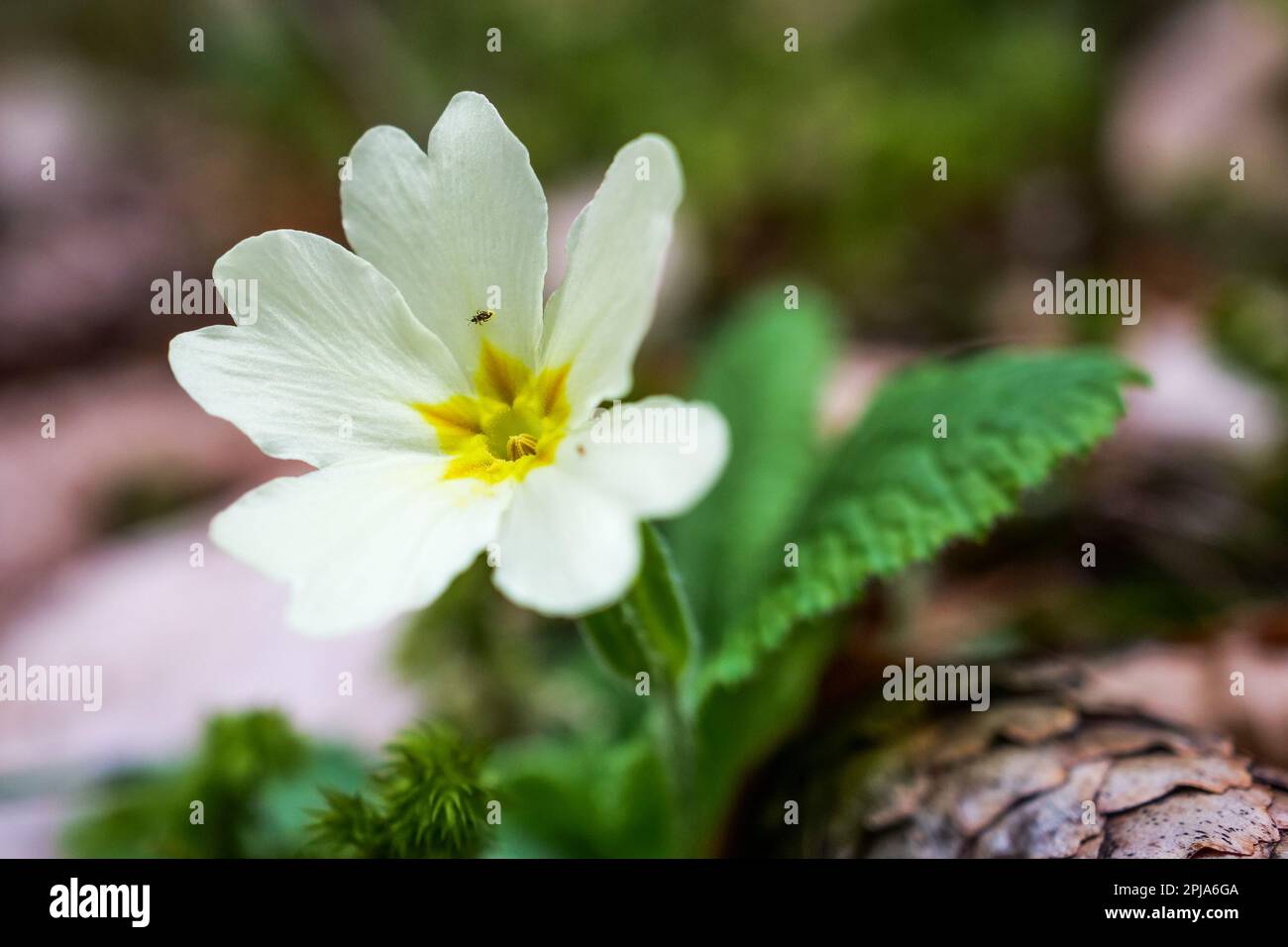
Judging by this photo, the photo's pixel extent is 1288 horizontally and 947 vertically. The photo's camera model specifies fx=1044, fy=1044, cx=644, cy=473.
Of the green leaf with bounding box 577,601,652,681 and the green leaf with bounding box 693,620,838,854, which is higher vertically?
the green leaf with bounding box 577,601,652,681

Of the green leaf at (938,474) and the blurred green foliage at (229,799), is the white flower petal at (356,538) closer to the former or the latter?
the green leaf at (938,474)

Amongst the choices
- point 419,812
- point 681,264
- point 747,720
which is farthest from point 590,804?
point 681,264

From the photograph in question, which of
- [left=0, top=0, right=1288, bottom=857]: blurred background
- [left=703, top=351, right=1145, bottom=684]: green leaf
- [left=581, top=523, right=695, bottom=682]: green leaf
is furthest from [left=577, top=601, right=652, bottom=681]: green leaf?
[left=0, top=0, right=1288, bottom=857]: blurred background

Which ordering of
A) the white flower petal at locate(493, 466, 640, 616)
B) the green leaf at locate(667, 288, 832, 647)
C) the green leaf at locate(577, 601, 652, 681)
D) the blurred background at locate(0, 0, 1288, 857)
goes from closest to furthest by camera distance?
the white flower petal at locate(493, 466, 640, 616) < the green leaf at locate(577, 601, 652, 681) < the green leaf at locate(667, 288, 832, 647) < the blurred background at locate(0, 0, 1288, 857)

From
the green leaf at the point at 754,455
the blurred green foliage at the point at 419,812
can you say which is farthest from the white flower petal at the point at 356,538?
the green leaf at the point at 754,455

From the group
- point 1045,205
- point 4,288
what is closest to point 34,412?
point 4,288

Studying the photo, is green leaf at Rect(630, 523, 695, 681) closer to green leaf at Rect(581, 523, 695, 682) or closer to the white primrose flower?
green leaf at Rect(581, 523, 695, 682)

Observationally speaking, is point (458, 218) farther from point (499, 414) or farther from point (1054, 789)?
point (1054, 789)
